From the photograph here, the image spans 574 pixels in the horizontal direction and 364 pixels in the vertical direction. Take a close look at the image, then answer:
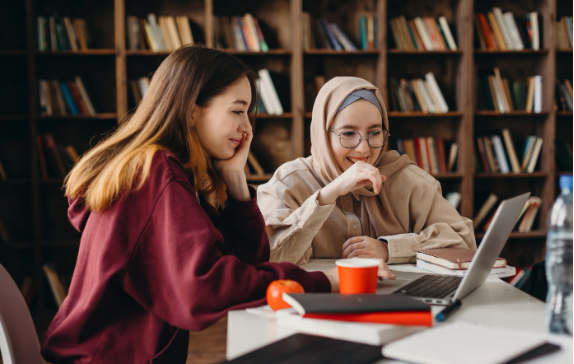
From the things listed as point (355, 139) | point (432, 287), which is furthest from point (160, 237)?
point (355, 139)

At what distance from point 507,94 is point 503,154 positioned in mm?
413

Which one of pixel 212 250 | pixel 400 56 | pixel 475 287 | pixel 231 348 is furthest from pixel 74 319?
pixel 400 56

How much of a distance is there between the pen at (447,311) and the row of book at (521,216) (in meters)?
2.75

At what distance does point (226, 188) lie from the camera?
148 cm

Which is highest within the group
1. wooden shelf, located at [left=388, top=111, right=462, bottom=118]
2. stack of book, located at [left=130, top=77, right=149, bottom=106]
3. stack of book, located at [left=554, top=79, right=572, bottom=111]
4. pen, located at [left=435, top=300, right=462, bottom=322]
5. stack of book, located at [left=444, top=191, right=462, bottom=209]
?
stack of book, located at [left=130, top=77, right=149, bottom=106]

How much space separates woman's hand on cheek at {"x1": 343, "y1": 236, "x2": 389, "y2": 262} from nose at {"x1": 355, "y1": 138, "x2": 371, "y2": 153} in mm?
367

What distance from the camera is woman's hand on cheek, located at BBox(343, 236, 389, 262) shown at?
1534 mm

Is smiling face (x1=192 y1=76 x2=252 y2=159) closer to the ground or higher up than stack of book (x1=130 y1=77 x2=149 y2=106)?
closer to the ground

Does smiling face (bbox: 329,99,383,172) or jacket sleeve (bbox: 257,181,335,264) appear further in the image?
smiling face (bbox: 329,99,383,172)

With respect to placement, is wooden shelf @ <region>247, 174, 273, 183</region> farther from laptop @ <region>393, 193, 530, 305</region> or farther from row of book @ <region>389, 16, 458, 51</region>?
laptop @ <region>393, 193, 530, 305</region>

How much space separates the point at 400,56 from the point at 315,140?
1.88 metres

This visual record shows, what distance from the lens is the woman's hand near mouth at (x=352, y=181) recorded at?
60.5 inches

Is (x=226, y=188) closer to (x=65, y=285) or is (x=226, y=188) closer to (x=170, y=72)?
(x=170, y=72)

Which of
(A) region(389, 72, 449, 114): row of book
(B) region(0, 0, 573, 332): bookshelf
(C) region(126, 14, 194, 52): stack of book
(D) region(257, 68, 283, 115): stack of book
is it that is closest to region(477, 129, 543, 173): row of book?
(B) region(0, 0, 573, 332): bookshelf
